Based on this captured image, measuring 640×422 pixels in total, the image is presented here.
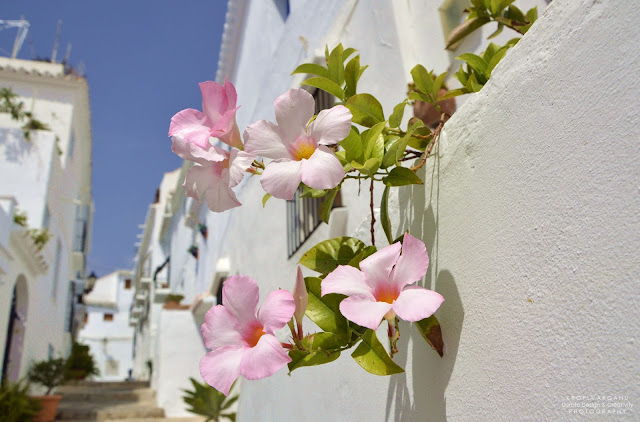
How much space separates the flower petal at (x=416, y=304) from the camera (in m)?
0.89

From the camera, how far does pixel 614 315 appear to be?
748 millimetres

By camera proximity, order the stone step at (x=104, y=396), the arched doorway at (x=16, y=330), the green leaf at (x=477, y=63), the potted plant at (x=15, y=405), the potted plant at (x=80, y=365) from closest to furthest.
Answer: the green leaf at (x=477, y=63) → the potted plant at (x=15, y=405) → the arched doorway at (x=16, y=330) → the stone step at (x=104, y=396) → the potted plant at (x=80, y=365)

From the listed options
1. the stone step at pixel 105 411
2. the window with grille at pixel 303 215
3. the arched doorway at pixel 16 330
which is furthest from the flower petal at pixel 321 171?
the arched doorway at pixel 16 330

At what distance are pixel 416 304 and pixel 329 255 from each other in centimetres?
39

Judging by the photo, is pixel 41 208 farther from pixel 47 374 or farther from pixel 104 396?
pixel 104 396

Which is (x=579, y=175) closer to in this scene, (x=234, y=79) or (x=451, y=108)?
(x=451, y=108)

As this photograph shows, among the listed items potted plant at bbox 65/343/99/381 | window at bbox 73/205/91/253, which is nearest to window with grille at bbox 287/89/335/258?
potted plant at bbox 65/343/99/381

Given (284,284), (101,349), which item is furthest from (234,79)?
(101,349)

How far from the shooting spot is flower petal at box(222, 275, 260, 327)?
3.16 feet

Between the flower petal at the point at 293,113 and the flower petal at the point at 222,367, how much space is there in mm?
385

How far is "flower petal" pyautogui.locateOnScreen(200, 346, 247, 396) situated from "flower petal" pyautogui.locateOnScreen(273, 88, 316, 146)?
385mm

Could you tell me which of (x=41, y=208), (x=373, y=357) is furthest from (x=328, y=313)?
(x=41, y=208)

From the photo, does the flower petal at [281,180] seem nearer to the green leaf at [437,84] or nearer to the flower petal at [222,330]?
the flower petal at [222,330]

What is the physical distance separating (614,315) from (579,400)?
0.45 feet
